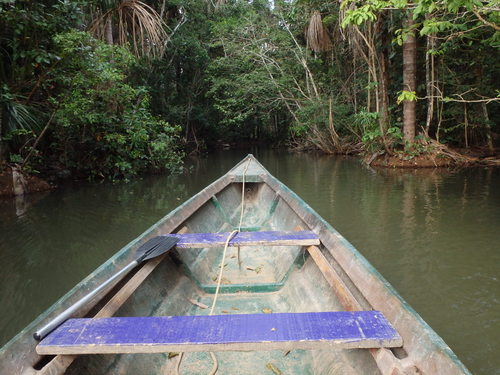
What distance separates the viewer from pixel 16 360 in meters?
1.18

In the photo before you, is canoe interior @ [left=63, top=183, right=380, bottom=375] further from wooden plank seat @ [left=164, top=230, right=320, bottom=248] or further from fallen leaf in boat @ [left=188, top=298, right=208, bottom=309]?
wooden plank seat @ [left=164, top=230, right=320, bottom=248]

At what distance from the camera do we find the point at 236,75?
14.5 meters

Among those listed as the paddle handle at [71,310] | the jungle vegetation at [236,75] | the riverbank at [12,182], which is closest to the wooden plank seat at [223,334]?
the paddle handle at [71,310]

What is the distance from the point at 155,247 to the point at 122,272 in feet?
1.24

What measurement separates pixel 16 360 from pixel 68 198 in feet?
19.6

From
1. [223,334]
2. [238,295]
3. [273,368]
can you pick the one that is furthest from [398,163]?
[223,334]

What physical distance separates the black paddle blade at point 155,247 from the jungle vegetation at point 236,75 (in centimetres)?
324

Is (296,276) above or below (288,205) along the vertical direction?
below

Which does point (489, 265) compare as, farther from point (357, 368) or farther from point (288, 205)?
point (357, 368)

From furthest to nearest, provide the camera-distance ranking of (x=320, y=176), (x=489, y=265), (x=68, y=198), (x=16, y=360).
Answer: (x=320, y=176)
(x=68, y=198)
(x=489, y=265)
(x=16, y=360)

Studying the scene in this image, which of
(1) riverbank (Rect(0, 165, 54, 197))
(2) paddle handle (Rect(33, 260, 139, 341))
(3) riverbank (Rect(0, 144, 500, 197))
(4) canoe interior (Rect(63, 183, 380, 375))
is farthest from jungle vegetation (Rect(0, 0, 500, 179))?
(2) paddle handle (Rect(33, 260, 139, 341))

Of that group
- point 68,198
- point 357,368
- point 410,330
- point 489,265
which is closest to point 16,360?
point 357,368

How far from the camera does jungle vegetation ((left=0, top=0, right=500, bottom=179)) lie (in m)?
6.18

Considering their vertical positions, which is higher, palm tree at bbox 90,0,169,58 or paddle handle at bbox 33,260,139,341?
palm tree at bbox 90,0,169,58
